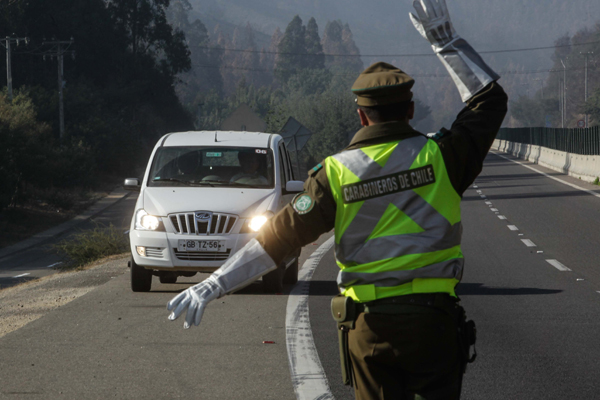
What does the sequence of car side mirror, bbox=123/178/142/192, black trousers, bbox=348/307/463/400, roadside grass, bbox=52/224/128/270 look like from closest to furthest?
black trousers, bbox=348/307/463/400 → car side mirror, bbox=123/178/142/192 → roadside grass, bbox=52/224/128/270

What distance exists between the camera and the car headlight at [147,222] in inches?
398

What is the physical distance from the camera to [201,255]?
A: 9.94m

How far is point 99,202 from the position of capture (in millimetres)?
42750

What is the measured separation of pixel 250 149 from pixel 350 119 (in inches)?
2564

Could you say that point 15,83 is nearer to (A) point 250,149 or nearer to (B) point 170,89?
(B) point 170,89

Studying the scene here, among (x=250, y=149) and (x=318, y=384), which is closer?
(x=318, y=384)

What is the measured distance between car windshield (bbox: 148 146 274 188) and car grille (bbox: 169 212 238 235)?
3.12 ft

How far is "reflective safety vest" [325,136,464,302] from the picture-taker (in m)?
3.19

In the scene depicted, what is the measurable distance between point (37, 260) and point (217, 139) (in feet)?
50.2

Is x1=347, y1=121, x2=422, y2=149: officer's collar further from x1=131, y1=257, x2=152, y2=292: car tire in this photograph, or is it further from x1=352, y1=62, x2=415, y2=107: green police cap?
x1=131, y1=257, x2=152, y2=292: car tire

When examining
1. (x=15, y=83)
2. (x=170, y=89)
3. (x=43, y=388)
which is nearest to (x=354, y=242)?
(x=43, y=388)

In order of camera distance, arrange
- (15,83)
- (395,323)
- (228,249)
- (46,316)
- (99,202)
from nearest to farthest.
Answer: (395,323) < (46,316) < (228,249) < (99,202) < (15,83)

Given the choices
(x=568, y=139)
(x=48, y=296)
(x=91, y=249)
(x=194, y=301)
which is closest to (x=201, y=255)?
(x=48, y=296)

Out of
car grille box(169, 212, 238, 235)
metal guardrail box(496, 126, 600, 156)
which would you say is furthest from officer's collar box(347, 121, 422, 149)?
metal guardrail box(496, 126, 600, 156)
